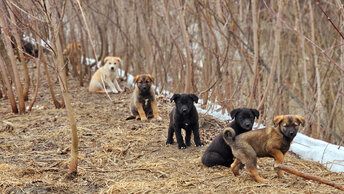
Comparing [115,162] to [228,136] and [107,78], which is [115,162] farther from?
[107,78]

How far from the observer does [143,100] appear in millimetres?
8117

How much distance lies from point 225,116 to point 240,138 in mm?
3217

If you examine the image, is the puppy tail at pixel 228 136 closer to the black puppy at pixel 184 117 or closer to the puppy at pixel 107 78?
the black puppy at pixel 184 117

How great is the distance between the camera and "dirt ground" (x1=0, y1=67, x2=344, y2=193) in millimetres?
4191

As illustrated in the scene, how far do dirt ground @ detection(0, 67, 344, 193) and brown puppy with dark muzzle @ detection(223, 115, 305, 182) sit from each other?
27 cm

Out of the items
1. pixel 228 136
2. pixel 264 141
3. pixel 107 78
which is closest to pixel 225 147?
pixel 228 136

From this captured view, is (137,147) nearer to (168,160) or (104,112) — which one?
(168,160)

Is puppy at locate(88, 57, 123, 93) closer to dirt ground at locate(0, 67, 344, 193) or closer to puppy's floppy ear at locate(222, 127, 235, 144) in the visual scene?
dirt ground at locate(0, 67, 344, 193)

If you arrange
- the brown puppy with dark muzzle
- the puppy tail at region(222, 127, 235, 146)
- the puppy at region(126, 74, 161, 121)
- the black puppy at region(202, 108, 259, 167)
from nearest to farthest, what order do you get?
1. the brown puppy with dark muzzle
2. the puppy tail at region(222, 127, 235, 146)
3. the black puppy at region(202, 108, 259, 167)
4. the puppy at region(126, 74, 161, 121)

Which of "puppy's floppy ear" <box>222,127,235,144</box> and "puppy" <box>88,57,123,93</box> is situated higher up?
"puppy" <box>88,57,123,93</box>

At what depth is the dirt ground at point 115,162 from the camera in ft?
13.8

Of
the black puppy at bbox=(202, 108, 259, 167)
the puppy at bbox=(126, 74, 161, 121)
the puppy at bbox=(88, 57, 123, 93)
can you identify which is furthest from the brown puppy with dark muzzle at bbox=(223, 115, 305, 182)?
the puppy at bbox=(88, 57, 123, 93)

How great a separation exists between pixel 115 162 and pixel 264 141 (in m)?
2.16

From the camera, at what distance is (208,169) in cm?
493
